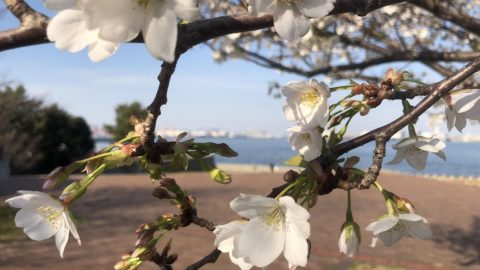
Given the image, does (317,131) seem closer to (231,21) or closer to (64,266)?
(231,21)

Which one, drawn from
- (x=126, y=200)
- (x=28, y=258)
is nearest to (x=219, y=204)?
(x=126, y=200)

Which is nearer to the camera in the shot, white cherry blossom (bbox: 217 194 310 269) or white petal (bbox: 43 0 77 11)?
white petal (bbox: 43 0 77 11)

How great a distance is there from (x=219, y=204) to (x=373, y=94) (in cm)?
894

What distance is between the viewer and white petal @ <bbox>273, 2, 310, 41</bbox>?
2.16 feet

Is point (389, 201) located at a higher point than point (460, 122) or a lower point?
lower

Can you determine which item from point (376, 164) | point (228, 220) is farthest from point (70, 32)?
point (228, 220)

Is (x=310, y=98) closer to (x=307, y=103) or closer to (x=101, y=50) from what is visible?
(x=307, y=103)

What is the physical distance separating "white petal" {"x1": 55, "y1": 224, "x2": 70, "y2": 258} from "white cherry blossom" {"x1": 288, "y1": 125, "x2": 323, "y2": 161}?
40 cm

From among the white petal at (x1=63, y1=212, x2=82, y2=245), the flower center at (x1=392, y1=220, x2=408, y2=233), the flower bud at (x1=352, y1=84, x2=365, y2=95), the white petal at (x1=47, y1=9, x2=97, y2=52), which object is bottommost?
the flower center at (x1=392, y1=220, x2=408, y2=233)

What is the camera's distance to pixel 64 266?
5609mm

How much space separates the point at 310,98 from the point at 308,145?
0.09 meters

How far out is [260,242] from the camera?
0.75 metres

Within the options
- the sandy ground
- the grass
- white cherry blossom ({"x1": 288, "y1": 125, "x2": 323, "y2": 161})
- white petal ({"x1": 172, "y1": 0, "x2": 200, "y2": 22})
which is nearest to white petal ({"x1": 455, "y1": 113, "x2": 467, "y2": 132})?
white cherry blossom ({"x1": 288, "y1": 125, "x2": 323, "y2": 161})

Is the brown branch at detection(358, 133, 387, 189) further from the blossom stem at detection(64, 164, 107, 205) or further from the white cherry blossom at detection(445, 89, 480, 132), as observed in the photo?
the blossom stem at detection(64, 164, 107, 205)
